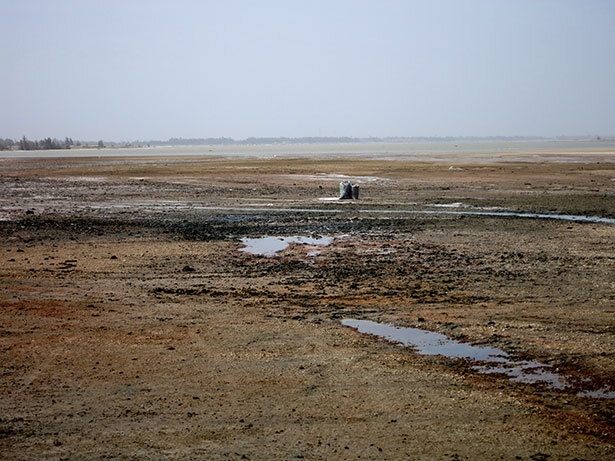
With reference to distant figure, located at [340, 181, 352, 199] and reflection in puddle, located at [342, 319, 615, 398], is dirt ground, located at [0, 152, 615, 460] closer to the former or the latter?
reflection in puddle, located at [342, 319, 615, 398]

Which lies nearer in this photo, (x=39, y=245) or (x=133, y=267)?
(x=133, y=267)

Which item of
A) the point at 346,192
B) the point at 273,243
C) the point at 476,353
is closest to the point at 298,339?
the point at 476,353

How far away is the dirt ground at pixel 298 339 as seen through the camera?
7008mm

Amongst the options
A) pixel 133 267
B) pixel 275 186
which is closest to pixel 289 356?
pixel 133 267

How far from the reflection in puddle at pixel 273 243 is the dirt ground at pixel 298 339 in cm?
44

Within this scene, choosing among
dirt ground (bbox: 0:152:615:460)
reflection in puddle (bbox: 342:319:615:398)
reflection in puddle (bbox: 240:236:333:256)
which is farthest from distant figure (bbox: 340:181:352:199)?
reflection in puddle (bbox: 342:319:615:398)

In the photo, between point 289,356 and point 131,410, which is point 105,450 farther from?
point 289,356

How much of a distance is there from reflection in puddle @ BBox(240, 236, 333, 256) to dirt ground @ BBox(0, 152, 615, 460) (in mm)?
444

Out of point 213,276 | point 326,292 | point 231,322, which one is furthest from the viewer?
point 213,276

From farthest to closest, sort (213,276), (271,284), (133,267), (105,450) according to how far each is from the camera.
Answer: (133,267)
(213,276)
(271,284)
(105,450)

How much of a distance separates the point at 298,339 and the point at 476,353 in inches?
102

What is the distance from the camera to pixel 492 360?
9.52 m

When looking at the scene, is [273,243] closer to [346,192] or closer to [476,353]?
[476,353]

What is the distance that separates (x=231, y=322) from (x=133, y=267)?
6339mm
